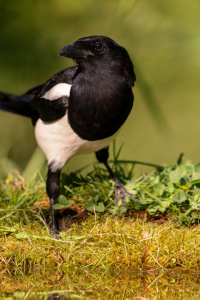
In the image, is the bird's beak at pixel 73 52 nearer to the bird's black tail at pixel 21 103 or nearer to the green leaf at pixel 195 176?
the bird's black tail at pixel 21 103

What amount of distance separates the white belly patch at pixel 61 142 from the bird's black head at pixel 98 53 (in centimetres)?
38

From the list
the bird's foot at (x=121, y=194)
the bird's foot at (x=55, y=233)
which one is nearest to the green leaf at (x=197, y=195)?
the bird's foot at (x=121, y=194)

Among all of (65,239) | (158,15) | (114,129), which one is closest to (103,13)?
(158,15)

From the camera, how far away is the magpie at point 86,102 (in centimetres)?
215

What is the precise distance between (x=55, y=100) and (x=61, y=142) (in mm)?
276

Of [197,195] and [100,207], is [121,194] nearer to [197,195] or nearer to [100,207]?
[100,207]

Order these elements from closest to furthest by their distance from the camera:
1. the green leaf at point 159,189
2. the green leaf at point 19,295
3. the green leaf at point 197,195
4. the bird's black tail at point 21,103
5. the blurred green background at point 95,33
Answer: the green leaf at point 19,295, the green leaf at point 197,195, the green leaf at point 159,189, the blurred green background at point 95,33, the bird's black tail at point 21,103

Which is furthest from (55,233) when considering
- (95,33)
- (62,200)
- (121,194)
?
(95,33)

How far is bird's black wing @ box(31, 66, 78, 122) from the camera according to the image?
7.40 feet

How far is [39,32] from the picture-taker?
2.79m

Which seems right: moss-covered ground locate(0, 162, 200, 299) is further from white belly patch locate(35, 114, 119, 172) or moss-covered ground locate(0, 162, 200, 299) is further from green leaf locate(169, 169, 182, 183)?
white belly patch locate(35, 114, 119, 172)

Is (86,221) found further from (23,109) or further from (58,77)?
(23,109)

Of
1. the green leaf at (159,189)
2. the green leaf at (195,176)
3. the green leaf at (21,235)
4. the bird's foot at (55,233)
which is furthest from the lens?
the green leaf at (195,176)

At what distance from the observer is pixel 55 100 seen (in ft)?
7.47
